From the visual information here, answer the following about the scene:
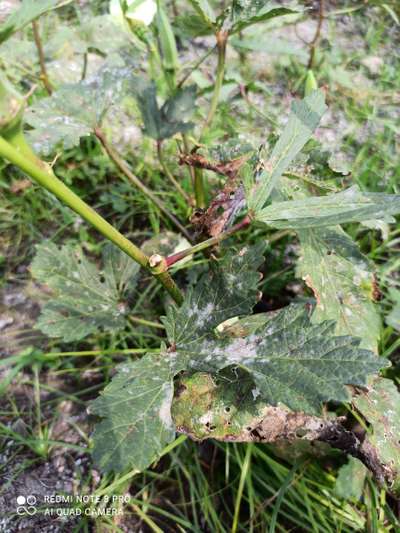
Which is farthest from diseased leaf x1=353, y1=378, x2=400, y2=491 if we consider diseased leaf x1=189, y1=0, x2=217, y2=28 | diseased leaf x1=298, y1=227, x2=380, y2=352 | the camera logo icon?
diseased leaf x1=189, y1=0, x2=217, y2=28

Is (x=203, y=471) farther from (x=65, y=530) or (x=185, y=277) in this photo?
(x=185, y=277)

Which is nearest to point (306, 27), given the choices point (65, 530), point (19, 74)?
point (19, 74)

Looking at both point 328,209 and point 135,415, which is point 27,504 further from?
point 328,209

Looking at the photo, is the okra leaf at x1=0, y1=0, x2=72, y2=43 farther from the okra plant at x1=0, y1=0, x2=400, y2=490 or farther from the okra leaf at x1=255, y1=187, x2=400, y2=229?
the okra leaf at x1=255, y1=187, x2=400, y2=229

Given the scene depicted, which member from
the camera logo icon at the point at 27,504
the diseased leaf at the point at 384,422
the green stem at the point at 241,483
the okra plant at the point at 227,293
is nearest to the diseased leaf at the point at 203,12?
the okra plant at the point at 227,293

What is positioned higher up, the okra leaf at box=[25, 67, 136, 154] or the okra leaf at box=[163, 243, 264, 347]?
the okra leaf at box=[25, 67, 136, 154]

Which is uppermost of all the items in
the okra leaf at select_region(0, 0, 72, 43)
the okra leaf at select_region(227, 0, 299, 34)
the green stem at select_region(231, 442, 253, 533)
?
the okra leaf at select_region(0, 0, 72, 43)
